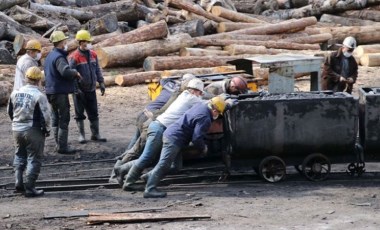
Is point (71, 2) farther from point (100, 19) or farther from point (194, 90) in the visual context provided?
point (194, 90)

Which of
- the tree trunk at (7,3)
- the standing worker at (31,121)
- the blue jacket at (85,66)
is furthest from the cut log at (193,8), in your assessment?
the standing worker at (31,121)

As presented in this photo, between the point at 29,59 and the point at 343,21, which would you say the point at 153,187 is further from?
the point at 343,21

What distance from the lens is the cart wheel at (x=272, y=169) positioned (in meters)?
12.4

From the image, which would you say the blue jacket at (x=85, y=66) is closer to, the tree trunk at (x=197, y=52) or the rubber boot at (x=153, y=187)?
the rubber boot at (x=153, y=187)

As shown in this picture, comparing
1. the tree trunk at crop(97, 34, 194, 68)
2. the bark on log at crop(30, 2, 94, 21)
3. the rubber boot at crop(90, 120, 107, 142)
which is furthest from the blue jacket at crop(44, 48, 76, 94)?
the bark on log at crop(30, 2, 94, 21)

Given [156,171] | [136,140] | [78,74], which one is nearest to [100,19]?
[78,74]

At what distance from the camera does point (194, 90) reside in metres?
12.1

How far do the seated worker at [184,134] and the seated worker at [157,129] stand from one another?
0.19 meters

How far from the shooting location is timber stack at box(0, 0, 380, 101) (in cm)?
2180

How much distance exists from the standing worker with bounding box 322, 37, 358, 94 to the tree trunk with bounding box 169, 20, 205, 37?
408 inches

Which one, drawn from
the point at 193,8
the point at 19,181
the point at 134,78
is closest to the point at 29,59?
the point at 19,181

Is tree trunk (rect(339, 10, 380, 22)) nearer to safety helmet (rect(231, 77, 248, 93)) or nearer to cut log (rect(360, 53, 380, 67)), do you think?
cut log (rect(360, 53, 380, 67))

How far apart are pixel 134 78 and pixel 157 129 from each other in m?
8.97

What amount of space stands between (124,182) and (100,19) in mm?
13049
